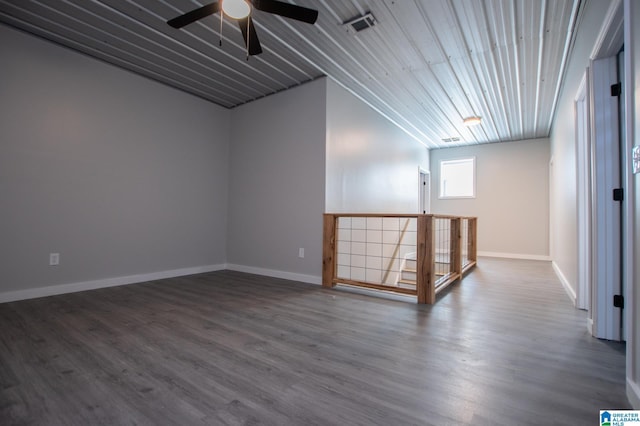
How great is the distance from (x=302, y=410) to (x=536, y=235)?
6743 mm

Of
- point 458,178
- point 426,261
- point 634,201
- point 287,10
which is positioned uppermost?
point 287,10

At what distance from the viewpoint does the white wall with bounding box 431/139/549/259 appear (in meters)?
6.16

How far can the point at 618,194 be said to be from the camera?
189 centimetres

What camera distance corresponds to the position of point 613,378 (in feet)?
4.89

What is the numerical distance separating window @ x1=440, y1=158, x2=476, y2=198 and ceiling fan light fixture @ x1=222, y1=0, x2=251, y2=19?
6422 mm

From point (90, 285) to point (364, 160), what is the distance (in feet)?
12.7

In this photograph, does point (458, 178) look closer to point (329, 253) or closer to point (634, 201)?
point (329, 253)

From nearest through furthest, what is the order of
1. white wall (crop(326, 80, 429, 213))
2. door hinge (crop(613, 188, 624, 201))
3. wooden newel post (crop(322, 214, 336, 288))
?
door hinge (crop(613, 188, 624, 201)) < wooden newel post (crop(322, 214, 336, 288)) < white wall (crop(326, 80, 429, 213))

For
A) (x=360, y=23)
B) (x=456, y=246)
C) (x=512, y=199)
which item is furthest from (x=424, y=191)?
(x=360, y=23)

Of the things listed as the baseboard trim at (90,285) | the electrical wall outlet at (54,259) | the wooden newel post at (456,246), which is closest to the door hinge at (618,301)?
the wooden newel post at (456,246)

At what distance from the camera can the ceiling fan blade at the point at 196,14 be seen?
6.59ft

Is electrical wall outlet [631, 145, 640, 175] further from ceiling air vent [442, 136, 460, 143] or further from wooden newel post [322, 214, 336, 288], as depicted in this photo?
ceiling air vent [442, 136, 460, 143]

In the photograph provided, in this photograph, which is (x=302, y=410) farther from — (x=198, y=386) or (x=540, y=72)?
(x=540, y=72)

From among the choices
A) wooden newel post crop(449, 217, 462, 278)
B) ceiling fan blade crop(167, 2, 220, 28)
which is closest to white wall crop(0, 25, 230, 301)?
ceiling fan blade crop(167, 2, 220, 28)
